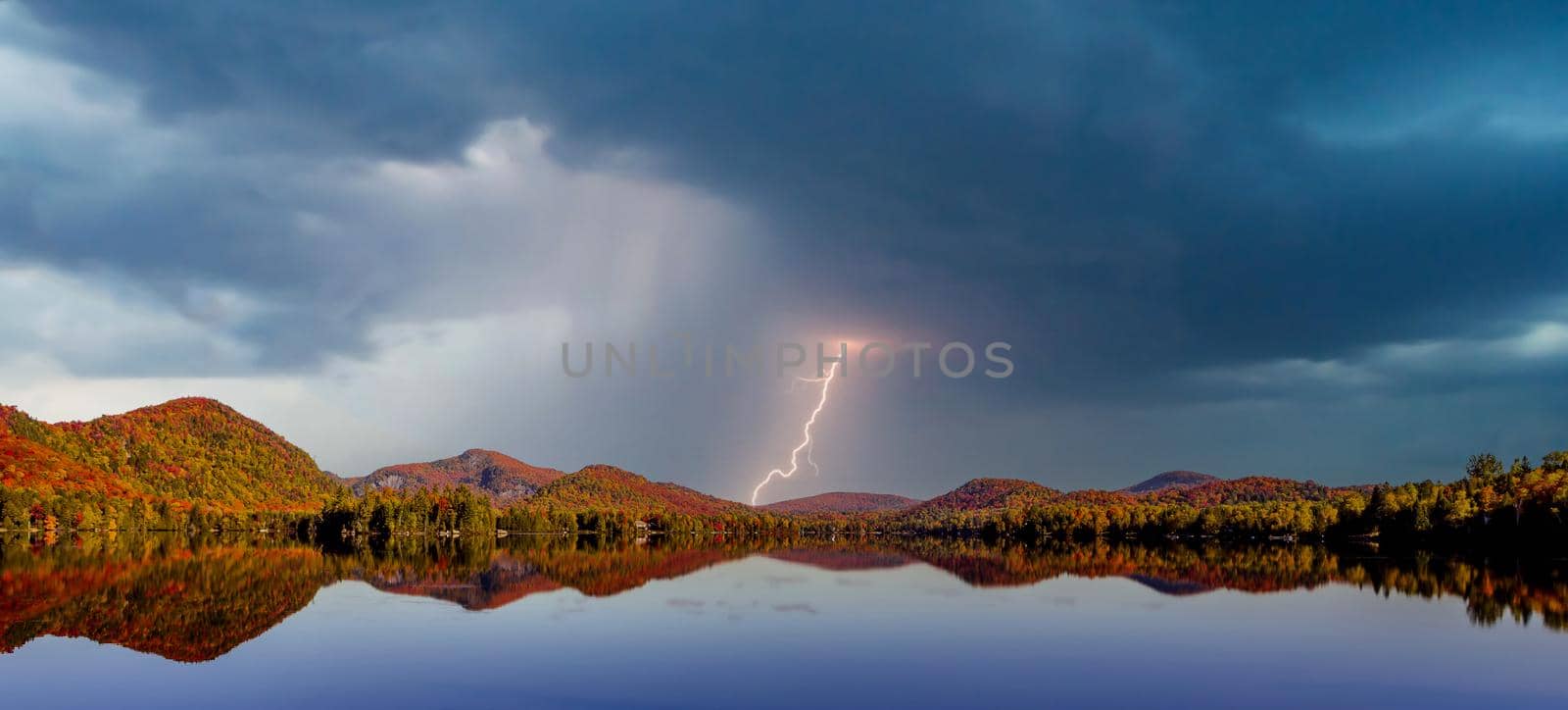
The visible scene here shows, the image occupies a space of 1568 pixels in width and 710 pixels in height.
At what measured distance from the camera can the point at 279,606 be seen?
47.3m

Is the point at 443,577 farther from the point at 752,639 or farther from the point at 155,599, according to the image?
the point at 752,639

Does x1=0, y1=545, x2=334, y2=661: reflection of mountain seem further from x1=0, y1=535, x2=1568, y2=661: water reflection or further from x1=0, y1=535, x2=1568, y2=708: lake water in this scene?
x1=0, y1=535, x2=1568, y2=708: lake water

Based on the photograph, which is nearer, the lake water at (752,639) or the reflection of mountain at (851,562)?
the lake water at (752,639)

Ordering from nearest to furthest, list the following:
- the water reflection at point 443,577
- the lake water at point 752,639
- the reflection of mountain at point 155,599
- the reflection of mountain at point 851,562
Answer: the lake water at point 752,639
the reflection of mountain at point 155,599
the water reflection at point 443,577
the reflection of mountain at point 851,562

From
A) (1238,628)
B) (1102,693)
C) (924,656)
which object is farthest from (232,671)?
(1238,628)

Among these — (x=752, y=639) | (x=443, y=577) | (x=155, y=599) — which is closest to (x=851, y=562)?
(x=443, y=577)

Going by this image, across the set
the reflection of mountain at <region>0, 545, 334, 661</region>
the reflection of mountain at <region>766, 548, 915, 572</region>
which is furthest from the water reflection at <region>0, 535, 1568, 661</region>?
the reflection of mountain at <region>766, 548, 915, 572</region>

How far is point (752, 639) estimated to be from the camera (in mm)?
39344

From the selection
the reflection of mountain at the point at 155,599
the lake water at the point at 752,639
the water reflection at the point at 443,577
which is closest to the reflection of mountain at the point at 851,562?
the water reflection at the point at 443,577

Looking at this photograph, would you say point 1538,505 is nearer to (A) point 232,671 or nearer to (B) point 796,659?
(B) point 796,659

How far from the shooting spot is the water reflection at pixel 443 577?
41000mm

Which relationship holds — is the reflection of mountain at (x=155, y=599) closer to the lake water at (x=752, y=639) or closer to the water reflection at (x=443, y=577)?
the water reflection at (x=443, y=577)

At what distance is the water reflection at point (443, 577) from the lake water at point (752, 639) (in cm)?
38

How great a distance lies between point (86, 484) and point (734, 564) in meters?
156
